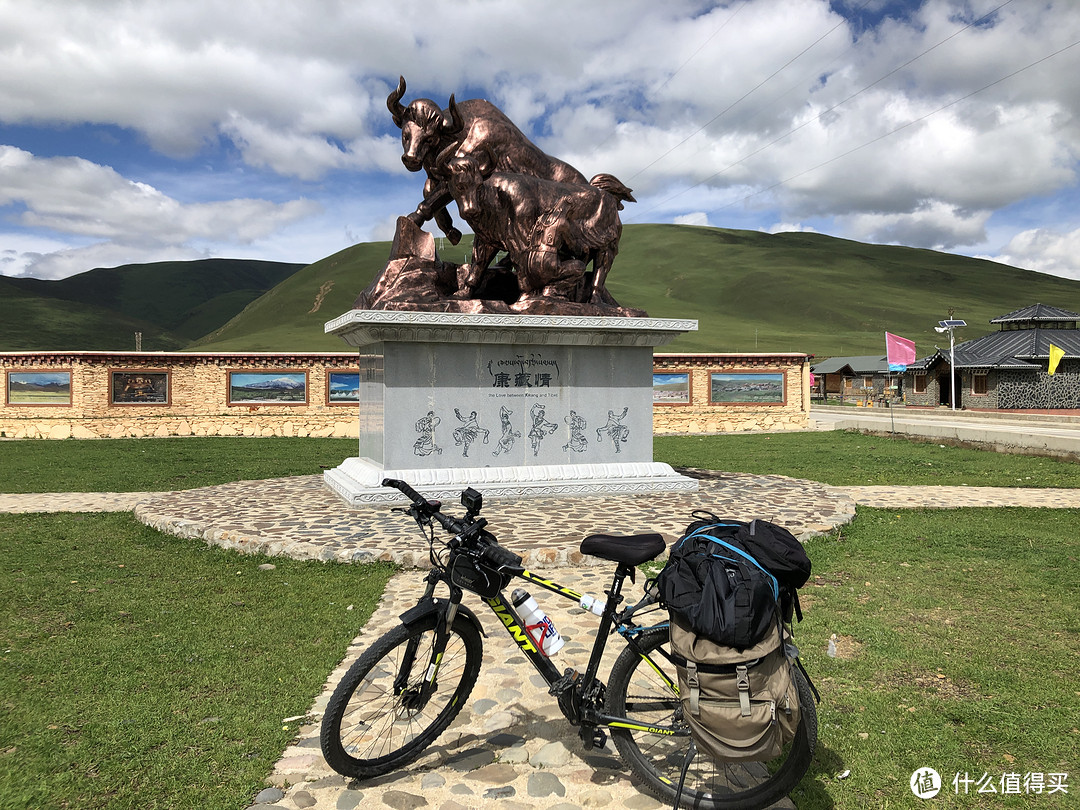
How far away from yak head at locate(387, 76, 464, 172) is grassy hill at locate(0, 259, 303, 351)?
98.6m

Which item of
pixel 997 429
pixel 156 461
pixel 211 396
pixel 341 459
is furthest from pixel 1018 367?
pixel 156 461

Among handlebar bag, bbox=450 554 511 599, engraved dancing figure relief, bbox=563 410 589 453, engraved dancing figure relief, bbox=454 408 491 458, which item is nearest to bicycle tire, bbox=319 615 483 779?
handlebar bag, bbox=450 554 511 599

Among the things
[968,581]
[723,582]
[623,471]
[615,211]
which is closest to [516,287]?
[615,211]

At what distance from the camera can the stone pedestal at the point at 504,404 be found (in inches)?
396

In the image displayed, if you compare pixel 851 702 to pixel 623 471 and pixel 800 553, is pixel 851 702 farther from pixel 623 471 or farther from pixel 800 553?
pixel 623 471

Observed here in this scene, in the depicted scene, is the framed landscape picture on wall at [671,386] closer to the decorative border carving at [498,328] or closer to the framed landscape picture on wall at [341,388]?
the framed landscape picture on wall at [341,388]

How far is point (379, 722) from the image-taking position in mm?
3471

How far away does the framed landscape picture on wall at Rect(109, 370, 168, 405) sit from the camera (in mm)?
Answer: 25062

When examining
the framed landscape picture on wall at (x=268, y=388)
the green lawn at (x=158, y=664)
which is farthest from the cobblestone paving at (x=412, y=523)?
the framed landscape picture on wall at (x=268, y=388)

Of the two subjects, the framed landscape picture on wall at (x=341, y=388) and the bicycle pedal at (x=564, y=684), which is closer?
the bicycle pedal at (x=564, y=684)

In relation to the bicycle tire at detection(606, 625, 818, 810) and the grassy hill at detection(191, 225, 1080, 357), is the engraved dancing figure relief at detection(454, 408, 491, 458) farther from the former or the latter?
the grassy hill at detection(191, 225, 1080, 357)

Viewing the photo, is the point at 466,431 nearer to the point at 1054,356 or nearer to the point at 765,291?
the point at 1054,356

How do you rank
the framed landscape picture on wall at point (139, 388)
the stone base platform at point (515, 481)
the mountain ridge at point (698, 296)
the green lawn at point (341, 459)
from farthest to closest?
the mountain ridge at point (698, 296) → the framed landscape picture on wall at point (139, 388) → the green lawn at point (341, 459) → the stone base platform at point (515, 481)

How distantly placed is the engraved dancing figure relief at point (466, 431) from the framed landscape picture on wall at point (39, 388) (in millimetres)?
20809
